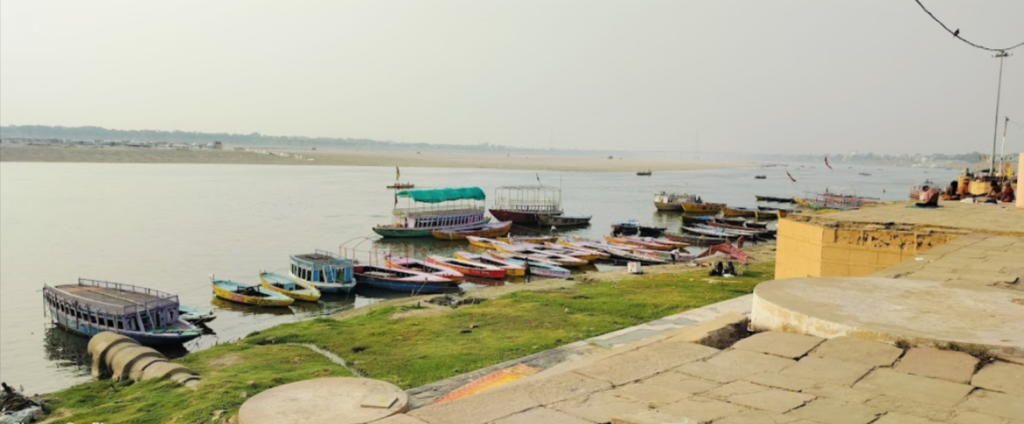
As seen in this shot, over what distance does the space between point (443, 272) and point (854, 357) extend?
2593cm

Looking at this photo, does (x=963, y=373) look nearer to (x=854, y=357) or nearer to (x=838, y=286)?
(x=854, y=357)

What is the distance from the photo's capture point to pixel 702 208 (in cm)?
5991

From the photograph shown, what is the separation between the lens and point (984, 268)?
771 cm

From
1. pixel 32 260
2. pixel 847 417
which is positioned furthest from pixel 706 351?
pixel 32 260

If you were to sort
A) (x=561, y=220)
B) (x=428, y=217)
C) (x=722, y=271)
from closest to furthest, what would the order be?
1. (x=722, y=271)
2. (x=428, y=217)
3. (x=561, y=220)

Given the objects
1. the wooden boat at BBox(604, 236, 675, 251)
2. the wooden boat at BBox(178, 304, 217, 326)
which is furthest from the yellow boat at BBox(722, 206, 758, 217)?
the wooden boat at BBox(178, 304, 217, 326)

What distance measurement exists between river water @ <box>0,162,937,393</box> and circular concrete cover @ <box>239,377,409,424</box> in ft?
53.6

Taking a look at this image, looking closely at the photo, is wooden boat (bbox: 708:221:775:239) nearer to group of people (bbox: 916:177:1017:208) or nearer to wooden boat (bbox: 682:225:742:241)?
wooden boat (bbox: 682:225:742:241)

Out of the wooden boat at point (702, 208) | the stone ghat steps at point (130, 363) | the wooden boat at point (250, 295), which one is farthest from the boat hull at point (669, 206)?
the stone ghat steps at point (130, 363)

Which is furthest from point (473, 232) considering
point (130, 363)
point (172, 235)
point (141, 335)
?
point (130, 363)

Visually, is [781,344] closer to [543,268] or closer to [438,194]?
[543,268]

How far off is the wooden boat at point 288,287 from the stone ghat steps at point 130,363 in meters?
8.39

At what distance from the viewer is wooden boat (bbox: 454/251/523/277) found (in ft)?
99.9

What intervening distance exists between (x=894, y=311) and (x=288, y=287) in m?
25.2
